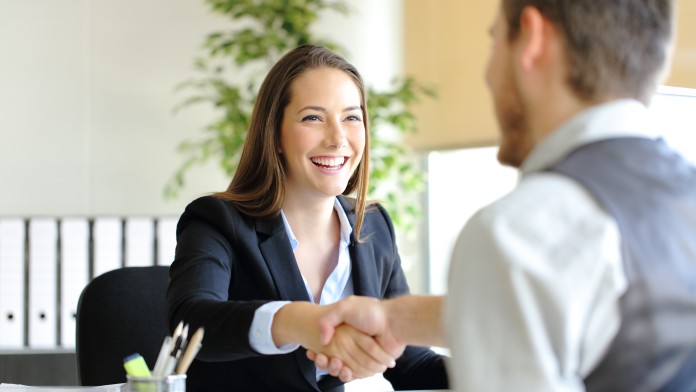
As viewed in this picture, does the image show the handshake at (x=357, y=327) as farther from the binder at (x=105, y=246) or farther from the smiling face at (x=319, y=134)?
the binder at (x=105, y=246)

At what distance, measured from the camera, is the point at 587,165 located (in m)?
0.77

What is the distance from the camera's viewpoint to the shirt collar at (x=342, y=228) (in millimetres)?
1872

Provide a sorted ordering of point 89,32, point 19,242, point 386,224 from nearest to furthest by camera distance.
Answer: point 386,224
point 19,242
point 89,32

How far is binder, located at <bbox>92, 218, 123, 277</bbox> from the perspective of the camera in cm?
331

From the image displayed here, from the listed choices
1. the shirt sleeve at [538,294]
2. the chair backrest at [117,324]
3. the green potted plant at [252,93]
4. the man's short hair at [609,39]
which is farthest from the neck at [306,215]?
the green potted plant at [252,93]

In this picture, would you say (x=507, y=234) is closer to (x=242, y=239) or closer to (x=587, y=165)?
(x=587, y=165)

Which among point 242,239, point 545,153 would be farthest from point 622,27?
point 242,239

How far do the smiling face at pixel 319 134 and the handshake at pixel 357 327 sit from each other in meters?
0.50

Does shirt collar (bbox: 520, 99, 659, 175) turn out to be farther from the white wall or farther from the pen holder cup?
the white wall

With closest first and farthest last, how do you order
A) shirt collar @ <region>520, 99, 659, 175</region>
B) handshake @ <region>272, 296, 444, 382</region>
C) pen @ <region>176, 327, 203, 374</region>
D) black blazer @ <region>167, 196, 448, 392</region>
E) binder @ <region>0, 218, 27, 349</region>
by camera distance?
shirt collar @ <region>520, 99, 659, 175</region>, pen @ <region>176, 327, 203, 374</region>, handshake @ <region>272, 296, 444, 382</region>, black blazer @ <region>167, 196, 448, 392</region>, binder @ <region>0, 218, 27, 349</region>

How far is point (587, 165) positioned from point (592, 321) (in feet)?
0.46

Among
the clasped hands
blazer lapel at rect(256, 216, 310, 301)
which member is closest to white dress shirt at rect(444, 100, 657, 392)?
the clasped hands

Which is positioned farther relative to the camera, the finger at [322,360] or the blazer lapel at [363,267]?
the blazer lapel at [363,267]

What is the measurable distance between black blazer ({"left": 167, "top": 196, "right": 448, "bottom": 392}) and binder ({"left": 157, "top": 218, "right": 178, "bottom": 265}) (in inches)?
62.4
